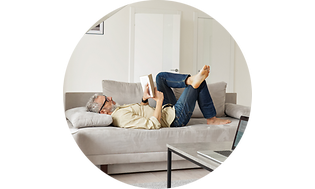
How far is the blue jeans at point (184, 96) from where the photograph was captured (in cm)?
114

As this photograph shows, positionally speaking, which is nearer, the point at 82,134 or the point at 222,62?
the point at 82,134

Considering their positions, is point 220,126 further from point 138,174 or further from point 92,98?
point 92,98

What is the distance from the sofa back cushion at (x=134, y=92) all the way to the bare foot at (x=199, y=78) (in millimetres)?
68

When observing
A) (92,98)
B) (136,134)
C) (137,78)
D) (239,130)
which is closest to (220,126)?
(239,130)

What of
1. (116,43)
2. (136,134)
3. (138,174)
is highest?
(116,43)

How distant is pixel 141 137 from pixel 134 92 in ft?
1.30

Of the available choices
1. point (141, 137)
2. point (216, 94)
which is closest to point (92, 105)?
point (141, 137)

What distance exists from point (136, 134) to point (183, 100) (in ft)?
1.25

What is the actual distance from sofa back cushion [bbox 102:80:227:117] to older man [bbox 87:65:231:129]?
3 centimetres

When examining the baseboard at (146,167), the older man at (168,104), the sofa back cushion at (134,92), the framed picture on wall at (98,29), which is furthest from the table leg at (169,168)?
the framed picture on wall at (98,29)

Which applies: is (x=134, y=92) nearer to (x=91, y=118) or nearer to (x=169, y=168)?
(x=91, y=118)

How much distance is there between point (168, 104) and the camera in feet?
3.91

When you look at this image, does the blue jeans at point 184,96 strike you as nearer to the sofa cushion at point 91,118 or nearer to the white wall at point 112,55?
the white wall at point 112,55

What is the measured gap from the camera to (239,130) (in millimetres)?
691
